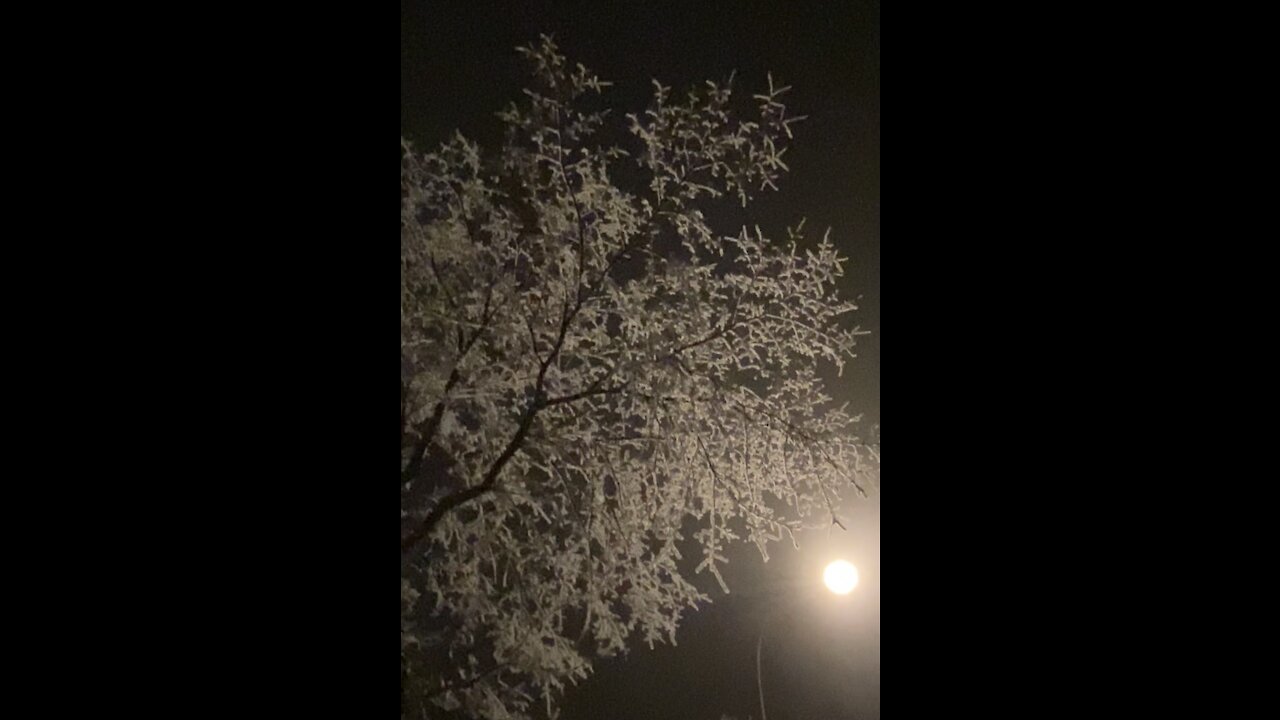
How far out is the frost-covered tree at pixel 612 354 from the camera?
59.3 inches

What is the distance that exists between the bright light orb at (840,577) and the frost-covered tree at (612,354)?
0.08 metres

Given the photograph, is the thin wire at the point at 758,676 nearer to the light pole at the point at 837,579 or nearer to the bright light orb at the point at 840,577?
the light pole at the point at 837,579

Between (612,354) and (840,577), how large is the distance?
0.49m

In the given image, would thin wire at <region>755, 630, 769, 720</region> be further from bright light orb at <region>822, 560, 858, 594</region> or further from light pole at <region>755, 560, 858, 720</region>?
bright light orb at <region>822, 560, 858, 594</region>

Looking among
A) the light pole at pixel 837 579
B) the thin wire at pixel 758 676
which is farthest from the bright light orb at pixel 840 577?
the thin wire at pixel 758 676

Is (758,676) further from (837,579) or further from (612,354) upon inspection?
(612,354)

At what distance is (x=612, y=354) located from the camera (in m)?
1.52

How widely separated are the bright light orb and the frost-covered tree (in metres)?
0.08

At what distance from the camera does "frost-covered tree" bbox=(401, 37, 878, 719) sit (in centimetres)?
151
